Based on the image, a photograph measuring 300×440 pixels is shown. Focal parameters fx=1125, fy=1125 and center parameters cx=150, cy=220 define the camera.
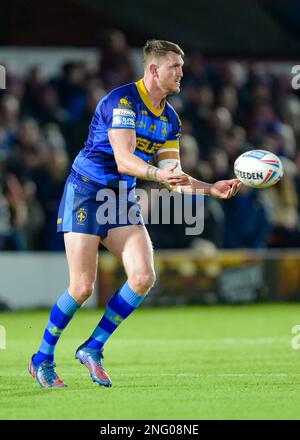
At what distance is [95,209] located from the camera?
27.5 ft

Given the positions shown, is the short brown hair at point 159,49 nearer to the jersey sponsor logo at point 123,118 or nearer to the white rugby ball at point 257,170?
the jersey sponsor logo at point 123,118

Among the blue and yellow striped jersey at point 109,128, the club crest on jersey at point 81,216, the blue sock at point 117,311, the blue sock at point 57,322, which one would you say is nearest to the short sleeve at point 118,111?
the blue and yellow striped jersey at point 109,128

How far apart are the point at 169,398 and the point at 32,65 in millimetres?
11553

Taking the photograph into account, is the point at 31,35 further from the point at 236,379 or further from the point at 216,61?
the point at 236,379

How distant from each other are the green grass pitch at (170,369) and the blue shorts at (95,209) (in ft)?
3.87

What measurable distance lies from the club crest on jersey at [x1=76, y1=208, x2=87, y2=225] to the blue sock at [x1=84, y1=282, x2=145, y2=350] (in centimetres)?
59

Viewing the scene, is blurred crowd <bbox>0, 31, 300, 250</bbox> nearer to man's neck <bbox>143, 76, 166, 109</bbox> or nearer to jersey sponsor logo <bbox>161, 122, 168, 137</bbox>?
jersey sponsor logo <bbox>161, 122, 168, 137</bbox>

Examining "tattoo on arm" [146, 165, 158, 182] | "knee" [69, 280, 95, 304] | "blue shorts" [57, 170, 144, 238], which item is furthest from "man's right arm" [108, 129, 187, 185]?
"knee" [69, 280, 95, 304]

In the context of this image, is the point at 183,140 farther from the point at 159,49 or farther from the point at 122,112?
the point at 122,112

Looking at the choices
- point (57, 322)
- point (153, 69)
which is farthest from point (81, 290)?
point (153, 69)

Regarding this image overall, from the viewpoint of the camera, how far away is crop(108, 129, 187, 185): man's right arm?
7711mm

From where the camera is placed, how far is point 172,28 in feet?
66.6

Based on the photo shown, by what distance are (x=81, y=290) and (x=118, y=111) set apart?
134cm
